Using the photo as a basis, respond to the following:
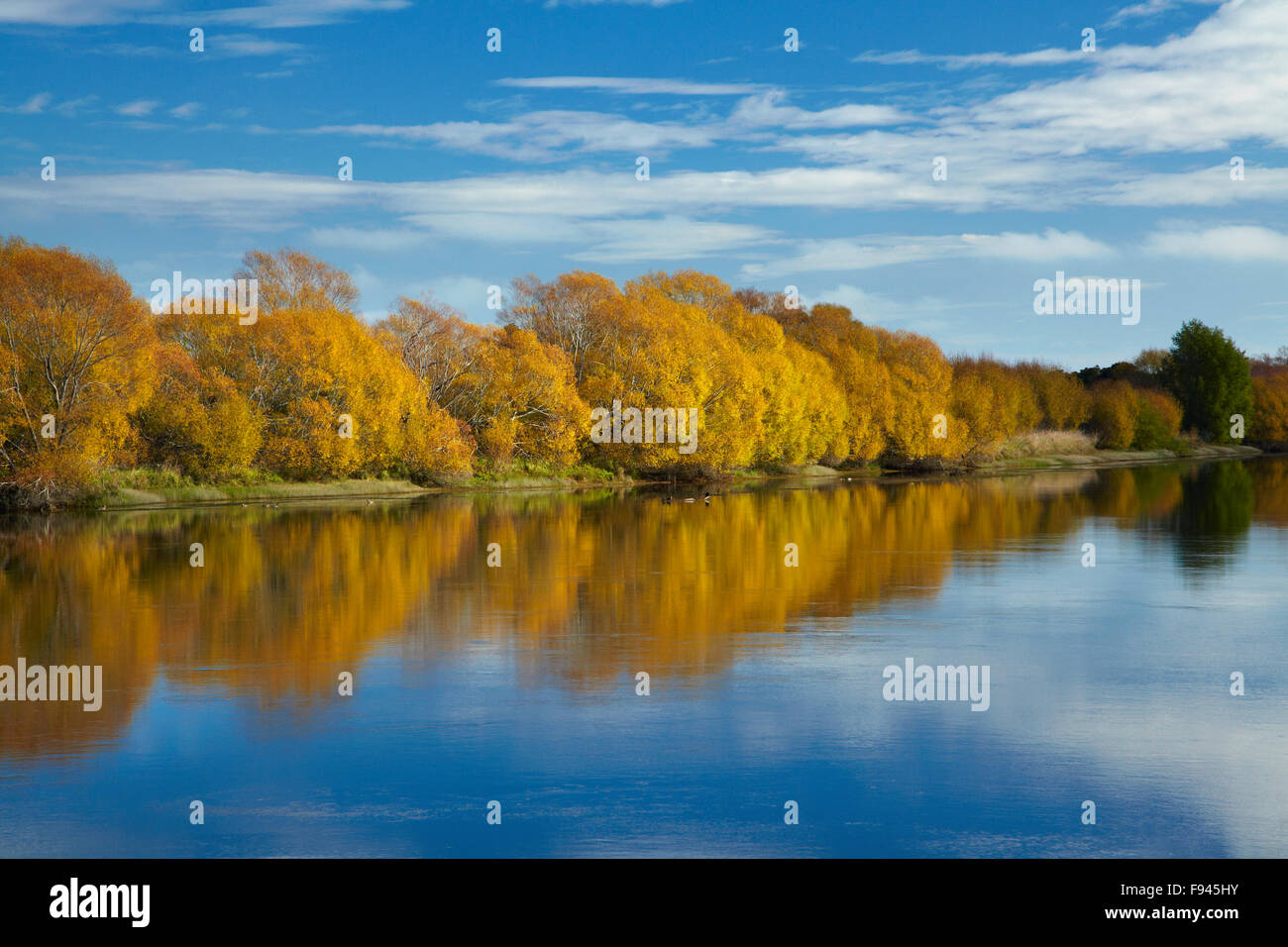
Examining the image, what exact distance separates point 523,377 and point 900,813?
210 ft

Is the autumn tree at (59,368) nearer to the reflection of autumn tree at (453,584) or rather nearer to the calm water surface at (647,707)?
the reflection of autumn tree at (453,584)

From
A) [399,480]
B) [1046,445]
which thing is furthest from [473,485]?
[1046,445]

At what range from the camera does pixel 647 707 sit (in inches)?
519

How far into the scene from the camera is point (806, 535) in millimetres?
36125

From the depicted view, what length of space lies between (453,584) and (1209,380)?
145 metres

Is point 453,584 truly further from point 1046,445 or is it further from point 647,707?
point 1046,445

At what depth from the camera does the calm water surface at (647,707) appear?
928 centimetres

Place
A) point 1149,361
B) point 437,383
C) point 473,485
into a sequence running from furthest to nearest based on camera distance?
point 1149,361 → point 437,383 → point 473,485

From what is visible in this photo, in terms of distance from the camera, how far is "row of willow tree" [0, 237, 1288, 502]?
49.5 m

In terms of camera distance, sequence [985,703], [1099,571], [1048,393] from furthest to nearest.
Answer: [1048,393]
[1099,571]
[985,703]

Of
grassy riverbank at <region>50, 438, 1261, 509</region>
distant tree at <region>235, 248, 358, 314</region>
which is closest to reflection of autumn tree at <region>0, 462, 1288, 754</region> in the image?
grassy riverbank at <region>50, 438, 1261, 509</region>
